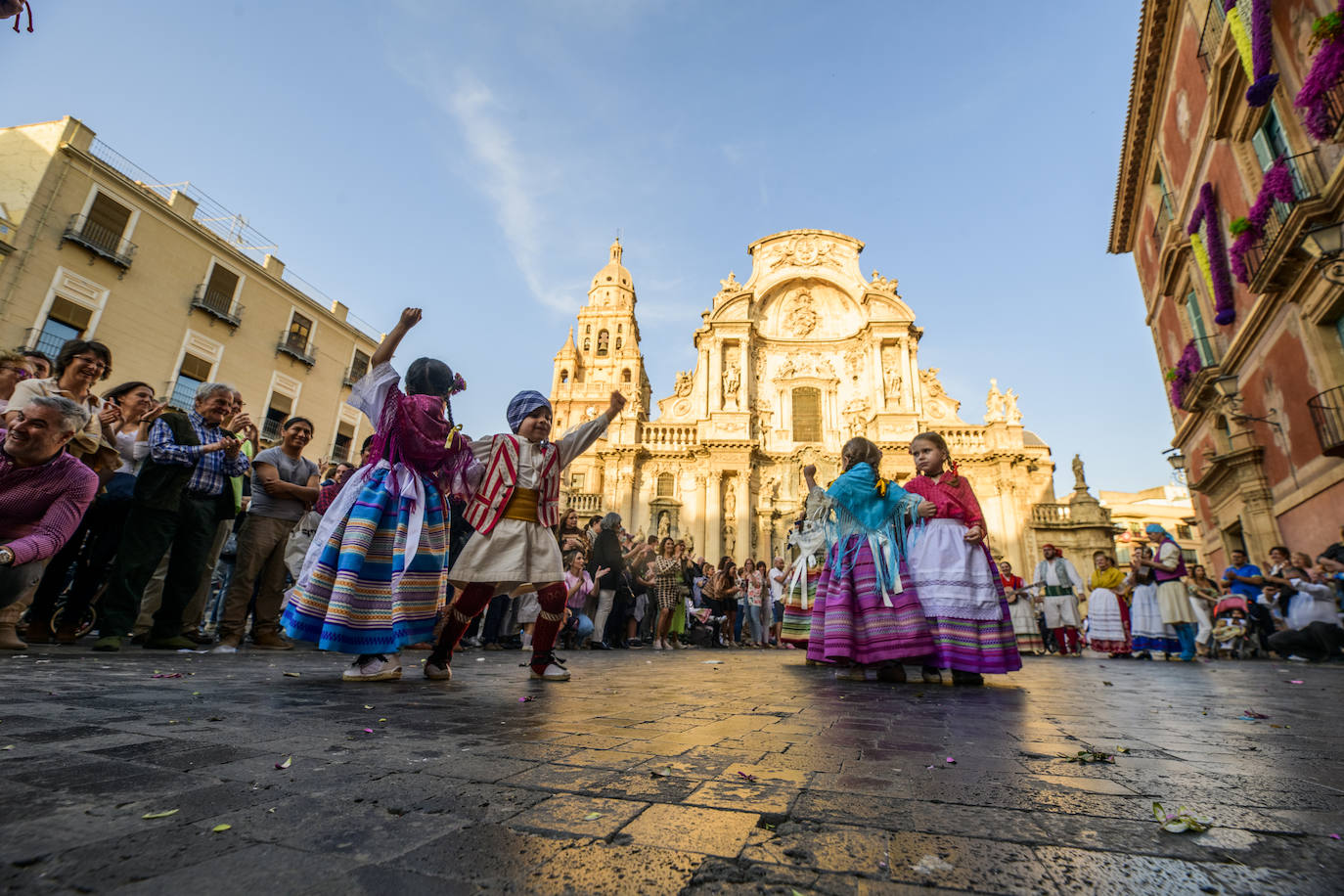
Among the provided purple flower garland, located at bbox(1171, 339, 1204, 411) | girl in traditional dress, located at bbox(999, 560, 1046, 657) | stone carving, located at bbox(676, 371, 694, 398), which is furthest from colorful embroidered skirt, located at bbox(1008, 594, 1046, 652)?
stone carving, located at bbox(676, 371, 694, 398)

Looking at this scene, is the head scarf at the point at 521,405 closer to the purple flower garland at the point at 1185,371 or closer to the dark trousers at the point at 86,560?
the dark trousers at the point at 86,560

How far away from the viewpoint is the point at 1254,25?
9.24 m

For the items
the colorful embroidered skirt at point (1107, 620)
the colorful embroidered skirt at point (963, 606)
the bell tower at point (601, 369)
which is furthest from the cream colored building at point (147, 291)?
the colorful embroidered skirt at point (1107, 620)

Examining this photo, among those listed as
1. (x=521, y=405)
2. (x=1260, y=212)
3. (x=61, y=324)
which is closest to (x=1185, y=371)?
(x=1260, y=212)

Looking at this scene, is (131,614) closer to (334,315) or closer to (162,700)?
(162,700)

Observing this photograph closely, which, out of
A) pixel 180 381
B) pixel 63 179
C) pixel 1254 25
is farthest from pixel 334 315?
pixel 1254 25

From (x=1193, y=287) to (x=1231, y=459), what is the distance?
453 centimetres

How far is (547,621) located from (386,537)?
1.10m

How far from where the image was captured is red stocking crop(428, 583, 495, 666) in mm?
3736

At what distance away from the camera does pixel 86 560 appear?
16.8 ft

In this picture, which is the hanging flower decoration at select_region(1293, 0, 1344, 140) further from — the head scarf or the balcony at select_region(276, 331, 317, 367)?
the balcony at select_region(276, 331, 317, 367)

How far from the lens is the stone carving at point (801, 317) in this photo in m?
27.5

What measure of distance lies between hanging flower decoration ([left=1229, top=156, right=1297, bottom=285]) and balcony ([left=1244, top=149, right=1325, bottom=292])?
9cm

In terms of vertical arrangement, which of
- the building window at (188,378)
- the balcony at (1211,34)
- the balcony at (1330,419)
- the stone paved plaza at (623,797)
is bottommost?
the stone paved plaza at (623,797)
